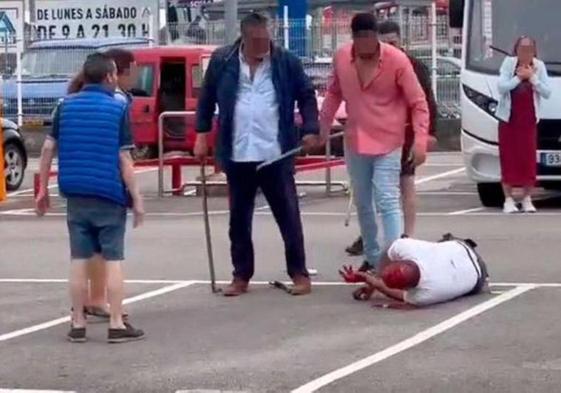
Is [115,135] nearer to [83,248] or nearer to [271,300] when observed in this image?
[83,248]

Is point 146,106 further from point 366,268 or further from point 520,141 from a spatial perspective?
point 366,268

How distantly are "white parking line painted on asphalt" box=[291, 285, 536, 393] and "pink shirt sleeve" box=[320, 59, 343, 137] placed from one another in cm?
162

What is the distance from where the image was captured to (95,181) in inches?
394

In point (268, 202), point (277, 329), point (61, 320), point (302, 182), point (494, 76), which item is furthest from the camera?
point (302, 182)

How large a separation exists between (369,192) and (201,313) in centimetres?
146

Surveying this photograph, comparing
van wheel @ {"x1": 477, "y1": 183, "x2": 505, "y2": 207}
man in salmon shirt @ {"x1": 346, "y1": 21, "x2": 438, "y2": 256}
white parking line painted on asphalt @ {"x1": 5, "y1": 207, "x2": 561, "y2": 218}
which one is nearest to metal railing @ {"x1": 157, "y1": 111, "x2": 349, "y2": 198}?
white parking line painted on asphalt @ {"x1": 5, "y1": 207, "x2": 561, "y2": 218}

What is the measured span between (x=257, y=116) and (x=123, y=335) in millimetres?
2003

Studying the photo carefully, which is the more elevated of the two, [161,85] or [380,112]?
[380,112]

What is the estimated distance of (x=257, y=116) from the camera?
37.6ft

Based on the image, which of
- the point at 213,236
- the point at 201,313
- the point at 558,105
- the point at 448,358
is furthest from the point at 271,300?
the point at 558,105

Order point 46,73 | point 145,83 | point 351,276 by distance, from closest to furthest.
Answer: point 351,276, point 145,83, point 46,73

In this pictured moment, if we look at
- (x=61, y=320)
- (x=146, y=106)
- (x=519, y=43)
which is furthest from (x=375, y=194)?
(x=146, y=106)

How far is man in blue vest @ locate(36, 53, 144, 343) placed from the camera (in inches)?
395

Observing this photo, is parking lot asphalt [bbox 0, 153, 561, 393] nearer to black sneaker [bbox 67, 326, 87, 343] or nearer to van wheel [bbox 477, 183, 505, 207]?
black sneaker [bbox 67, 326, 87, 343]
